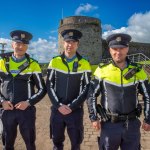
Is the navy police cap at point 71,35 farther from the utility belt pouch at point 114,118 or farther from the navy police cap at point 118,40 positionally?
the utility belt pouch at point 114,118

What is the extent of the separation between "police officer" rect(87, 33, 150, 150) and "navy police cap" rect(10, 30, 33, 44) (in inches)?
60.9

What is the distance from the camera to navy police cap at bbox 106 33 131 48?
15.0 feet

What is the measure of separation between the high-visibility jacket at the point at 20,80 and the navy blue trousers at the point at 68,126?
51 centimetres

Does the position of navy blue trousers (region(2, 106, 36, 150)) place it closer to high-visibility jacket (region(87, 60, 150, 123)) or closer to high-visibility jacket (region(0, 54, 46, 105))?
high-visibility jacket (region(0, 54, 46, 105))

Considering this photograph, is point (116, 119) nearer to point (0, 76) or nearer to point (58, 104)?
point (58, 104)

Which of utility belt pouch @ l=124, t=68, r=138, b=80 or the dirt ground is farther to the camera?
the dirt ground

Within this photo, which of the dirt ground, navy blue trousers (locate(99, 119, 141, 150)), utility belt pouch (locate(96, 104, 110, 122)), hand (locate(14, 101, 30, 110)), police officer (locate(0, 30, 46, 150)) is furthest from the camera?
the dirt ground

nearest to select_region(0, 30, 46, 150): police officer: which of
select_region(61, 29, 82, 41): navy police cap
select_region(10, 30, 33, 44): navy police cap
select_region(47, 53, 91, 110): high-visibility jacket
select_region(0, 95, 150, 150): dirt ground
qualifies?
select_region(10, 30, 33, 44): navy police cap

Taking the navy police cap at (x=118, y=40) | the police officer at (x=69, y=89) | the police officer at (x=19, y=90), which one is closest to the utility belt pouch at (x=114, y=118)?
the police officer at (x=69, y=89)

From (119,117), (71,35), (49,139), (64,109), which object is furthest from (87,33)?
(119,117)

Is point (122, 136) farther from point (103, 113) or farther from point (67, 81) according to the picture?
point (67, 81)

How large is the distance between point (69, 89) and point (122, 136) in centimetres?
131

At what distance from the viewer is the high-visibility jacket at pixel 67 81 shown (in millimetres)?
5164

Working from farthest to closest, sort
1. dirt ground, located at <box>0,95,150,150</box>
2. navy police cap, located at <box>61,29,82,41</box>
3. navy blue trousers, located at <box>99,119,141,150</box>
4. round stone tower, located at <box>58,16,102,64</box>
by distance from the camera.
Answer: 1. round stone tower, located at <box>58,16,102,64</box>
2. dirt ground, located at <box>0,95,150,150</box>
3. navy police cap, located at <box>61,29,82,41</box>
4. navy blue trousers, located at <box>99,119,141,150</box>
